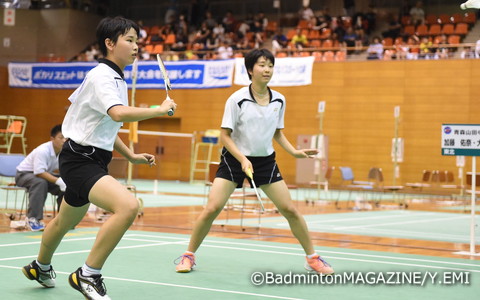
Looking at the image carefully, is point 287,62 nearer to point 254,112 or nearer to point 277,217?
point 277,217

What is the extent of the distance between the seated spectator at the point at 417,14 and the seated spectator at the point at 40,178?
1847cm

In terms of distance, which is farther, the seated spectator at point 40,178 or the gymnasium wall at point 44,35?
the gymnasium wall at point 44,35

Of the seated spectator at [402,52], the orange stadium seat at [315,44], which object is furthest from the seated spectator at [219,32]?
the seated spectator at [402,52]

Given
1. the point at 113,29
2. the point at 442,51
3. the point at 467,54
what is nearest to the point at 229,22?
the point at 442,51

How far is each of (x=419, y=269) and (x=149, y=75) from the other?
2112cm

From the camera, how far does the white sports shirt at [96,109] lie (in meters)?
4.68

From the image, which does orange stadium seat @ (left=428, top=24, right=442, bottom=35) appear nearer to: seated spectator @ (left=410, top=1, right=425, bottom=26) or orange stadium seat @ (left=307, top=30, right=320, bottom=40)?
seated spectator @ (left=410, top=1, right=425, bottom=26)

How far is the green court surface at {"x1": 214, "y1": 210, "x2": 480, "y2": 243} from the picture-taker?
1071cm

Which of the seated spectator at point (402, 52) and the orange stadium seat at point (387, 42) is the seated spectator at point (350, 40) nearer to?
A: the orange stadium seat at point (387, 42)

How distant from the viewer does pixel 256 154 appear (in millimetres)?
6441

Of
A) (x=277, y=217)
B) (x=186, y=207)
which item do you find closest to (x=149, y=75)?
(x=186, y=207)

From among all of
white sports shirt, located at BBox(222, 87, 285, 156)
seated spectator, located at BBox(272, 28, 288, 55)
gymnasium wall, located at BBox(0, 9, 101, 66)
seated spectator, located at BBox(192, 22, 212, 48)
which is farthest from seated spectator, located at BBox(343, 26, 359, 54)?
white sports shirt, located at BBox(222, 87, 285, 156)

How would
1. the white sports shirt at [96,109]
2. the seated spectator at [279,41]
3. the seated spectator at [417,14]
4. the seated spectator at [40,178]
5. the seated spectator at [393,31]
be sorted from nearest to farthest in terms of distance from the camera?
the white sports shirt at [96,109]
the seated spectator at [40,178]
the seated spectator at [393,31]
the seated spectator at [417,14]
the seated spectator at [279,41]

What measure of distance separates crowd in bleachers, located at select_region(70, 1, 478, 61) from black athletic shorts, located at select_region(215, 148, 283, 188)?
1709 cm
